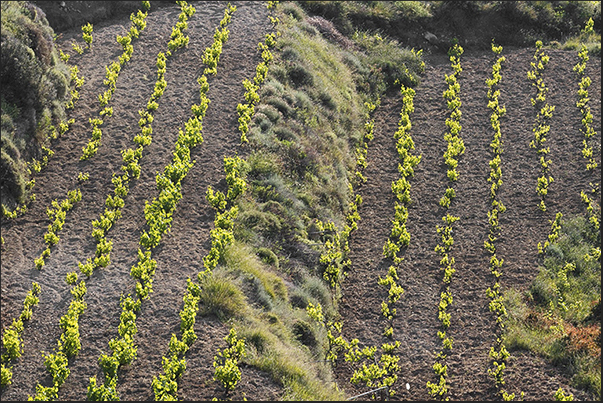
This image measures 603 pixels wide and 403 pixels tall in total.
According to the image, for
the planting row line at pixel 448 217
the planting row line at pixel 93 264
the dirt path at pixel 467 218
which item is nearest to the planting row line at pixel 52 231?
the planting row line at pixel 93 264

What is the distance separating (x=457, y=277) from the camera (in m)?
18.6

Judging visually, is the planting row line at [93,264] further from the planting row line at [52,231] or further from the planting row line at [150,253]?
the planting row line at [52,231]

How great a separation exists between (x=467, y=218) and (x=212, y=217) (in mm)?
6875

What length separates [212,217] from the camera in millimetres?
17625

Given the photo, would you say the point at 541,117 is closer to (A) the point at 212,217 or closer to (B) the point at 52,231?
(A) the point at 212,217

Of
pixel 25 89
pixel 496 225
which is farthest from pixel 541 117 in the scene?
pixel 25 89

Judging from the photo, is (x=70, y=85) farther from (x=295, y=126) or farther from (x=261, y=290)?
(x=261, y=290)

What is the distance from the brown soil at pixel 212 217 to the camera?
14.5m

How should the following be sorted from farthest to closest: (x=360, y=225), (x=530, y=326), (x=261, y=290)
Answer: (x=360, y=225)
(x=530, y=326)
(x=261, y=290)

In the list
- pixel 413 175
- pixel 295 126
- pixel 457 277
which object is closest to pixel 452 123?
pixel 413 175

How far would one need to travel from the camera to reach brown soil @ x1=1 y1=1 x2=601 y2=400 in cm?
1446

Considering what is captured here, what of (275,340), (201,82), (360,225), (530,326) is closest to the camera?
(275,340)

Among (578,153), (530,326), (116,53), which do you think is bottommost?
(530,326)

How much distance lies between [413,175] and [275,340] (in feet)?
28.3
